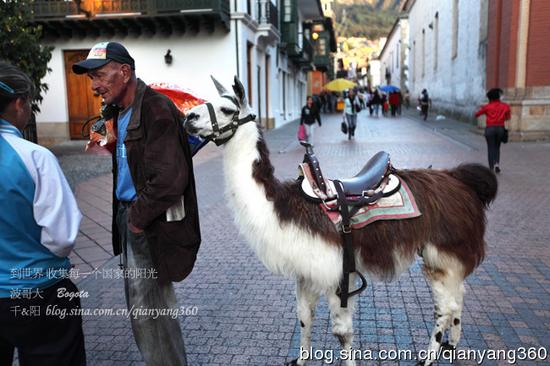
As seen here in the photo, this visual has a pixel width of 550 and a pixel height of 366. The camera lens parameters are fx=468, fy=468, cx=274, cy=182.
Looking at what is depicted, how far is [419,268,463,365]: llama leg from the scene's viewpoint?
3146 millimetres

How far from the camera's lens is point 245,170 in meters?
2.76

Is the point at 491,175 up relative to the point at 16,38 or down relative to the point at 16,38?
down

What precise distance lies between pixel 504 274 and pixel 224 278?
2998 mm

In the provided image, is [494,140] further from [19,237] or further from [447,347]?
[19,237]

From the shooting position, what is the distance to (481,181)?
3232 millimetres

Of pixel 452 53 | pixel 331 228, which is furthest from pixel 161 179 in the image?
pixel 452 53

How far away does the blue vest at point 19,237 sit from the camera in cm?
204

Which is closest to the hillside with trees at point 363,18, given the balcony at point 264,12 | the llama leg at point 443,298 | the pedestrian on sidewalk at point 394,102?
the pedestrian on sidewalk at point 394,102

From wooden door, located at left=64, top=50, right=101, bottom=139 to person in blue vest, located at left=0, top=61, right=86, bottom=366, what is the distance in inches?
725

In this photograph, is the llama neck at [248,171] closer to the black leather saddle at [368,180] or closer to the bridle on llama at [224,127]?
the bridle on llama at [224,127]

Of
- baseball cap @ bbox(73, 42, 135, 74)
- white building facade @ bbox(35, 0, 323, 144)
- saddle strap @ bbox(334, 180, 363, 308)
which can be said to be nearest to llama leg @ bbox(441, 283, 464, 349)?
saddle strap @ bbox(334, 180, 363, 308)

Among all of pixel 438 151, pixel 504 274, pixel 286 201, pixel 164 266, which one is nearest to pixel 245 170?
pixel 286 201

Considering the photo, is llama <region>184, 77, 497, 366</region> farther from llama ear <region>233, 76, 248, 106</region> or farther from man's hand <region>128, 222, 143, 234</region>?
man's hand <region>128, 222, 143, 234</region>

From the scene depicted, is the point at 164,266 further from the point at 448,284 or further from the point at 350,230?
the point at 448,284
